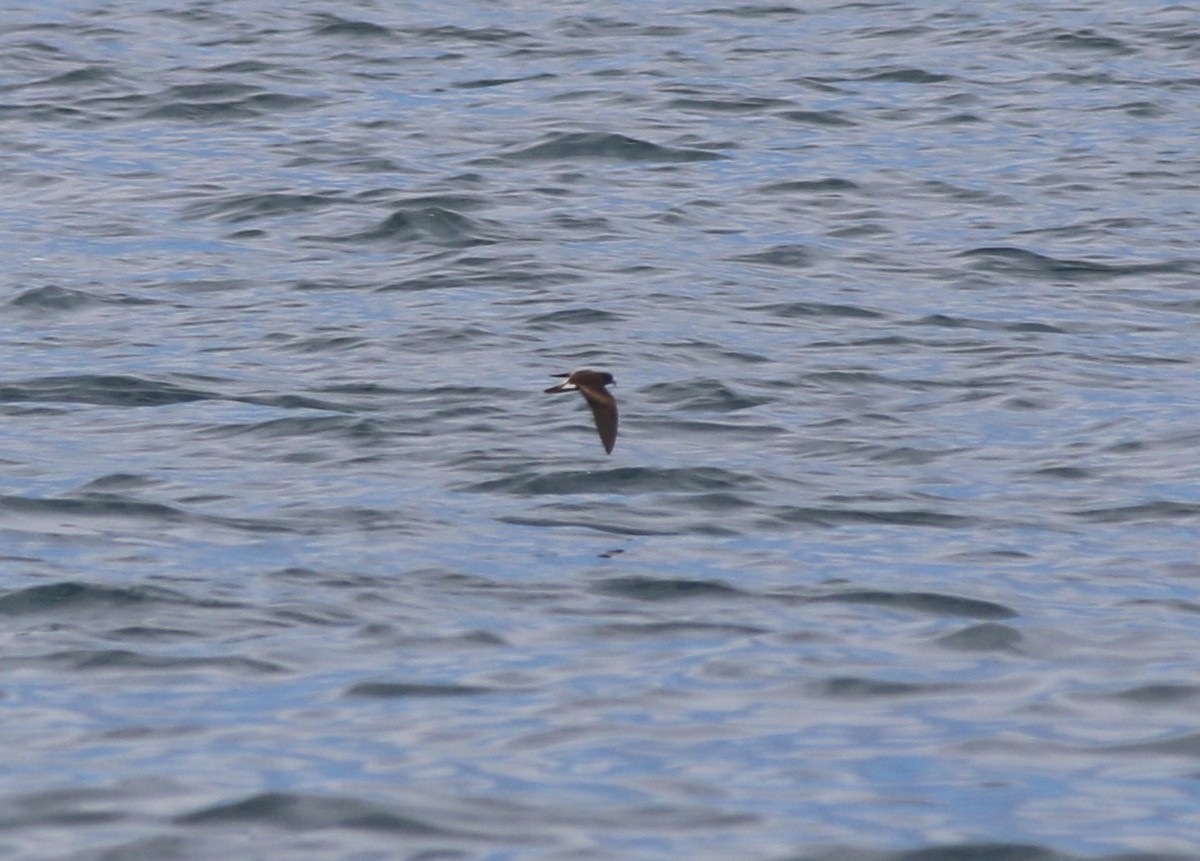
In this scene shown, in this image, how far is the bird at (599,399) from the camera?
984 cm

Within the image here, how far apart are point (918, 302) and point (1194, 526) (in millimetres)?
3907

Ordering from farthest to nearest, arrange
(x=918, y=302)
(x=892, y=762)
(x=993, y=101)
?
1. (x=993, y=101)
2. (x=918, y=302)
3. (x=892, y=762)

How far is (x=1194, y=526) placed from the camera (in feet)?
33.1

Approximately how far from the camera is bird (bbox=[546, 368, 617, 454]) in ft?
32.3

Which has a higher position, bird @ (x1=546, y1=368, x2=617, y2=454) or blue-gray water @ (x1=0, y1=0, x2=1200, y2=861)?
bird @ (x1=546, y1=368, x2=617, y2=454)

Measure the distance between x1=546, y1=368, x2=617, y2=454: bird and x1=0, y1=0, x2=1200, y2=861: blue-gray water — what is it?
1.50 feet

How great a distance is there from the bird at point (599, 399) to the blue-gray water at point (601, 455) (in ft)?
1.50

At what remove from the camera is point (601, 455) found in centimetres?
1115

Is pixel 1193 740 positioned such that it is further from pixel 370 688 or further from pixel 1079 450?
pixel 1079 450

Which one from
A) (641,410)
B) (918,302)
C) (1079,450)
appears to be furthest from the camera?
(918,302)

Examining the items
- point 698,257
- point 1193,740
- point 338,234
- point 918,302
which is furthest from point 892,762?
point 338,234

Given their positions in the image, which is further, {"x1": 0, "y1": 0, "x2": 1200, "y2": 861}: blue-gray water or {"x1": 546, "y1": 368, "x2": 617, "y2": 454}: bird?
{"x1": 546, "y1": 368, "x2": 617, "y2": 454}: bird

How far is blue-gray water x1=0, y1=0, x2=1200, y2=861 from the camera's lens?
739cm

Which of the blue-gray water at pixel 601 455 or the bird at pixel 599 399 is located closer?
the blue-gray water at pixel 601 455
